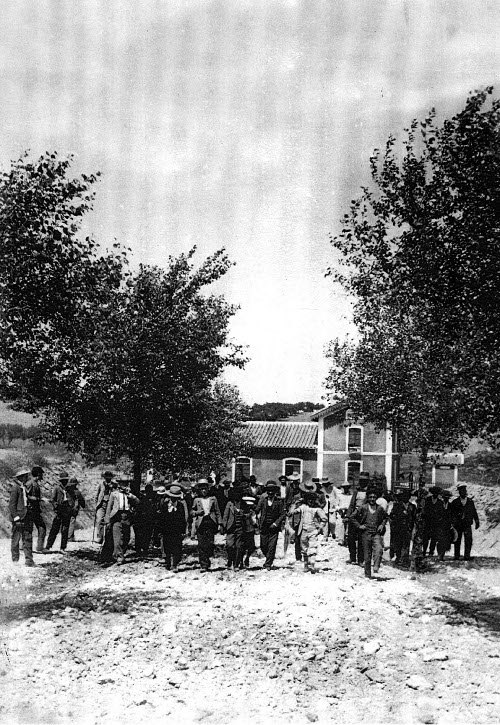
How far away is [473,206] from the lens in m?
9.06

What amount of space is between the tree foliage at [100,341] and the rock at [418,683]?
648cm

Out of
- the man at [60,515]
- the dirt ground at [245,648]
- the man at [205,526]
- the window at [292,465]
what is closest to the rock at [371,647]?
the dirt ground at [245,648]

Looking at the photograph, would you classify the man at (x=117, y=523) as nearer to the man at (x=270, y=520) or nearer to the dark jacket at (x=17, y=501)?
the dark jacket at (x=17, y=501)

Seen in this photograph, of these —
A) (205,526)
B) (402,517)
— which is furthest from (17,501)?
(402,517)

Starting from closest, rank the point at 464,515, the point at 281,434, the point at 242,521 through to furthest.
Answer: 1. the point at 242,521
2. the point at 464,515
3. the point at 281,434

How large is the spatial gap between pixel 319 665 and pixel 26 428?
108ft

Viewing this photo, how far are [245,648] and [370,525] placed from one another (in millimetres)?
5900

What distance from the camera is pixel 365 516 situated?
45.6ft

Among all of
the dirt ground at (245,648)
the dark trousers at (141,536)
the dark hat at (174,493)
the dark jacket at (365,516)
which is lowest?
the dirt ground at (245,648)

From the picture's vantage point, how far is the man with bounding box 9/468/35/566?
522 inches

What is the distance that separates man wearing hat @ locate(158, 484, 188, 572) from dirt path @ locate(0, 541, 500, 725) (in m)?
1.11

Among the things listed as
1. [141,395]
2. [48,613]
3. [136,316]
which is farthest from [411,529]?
[48,613]

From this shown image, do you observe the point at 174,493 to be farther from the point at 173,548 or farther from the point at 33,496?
the point at 33,496

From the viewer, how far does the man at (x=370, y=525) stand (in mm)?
13789
